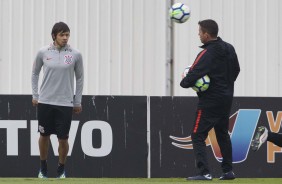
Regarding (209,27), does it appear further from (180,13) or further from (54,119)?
(54,119)

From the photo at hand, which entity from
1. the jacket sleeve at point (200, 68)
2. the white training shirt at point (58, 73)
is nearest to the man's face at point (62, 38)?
the white training shirt at point (58, 73)

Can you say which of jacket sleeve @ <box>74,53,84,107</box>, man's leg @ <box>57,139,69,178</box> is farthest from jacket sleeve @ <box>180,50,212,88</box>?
man's leg @ <box>57,139,69,178</box>

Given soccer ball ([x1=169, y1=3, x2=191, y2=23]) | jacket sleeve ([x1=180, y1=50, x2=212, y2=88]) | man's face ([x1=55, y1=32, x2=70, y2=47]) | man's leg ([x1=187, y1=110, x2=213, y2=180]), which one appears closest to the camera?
jacket sleeve ([x1=180, y1=50, x2=212, y2=88])

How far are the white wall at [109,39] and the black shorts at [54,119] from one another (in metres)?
5.68

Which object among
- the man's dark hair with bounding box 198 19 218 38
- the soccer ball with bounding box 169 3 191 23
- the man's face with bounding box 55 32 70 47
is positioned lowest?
the man's face with bounding box 55 32 70 47

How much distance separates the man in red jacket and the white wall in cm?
669

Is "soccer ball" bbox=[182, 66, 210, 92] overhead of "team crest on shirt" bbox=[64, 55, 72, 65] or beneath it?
beneath

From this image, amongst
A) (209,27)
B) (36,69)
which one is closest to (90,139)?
(36,69)

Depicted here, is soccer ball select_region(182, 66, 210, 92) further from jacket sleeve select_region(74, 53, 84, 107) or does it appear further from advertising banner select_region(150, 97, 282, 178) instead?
advertising banner select_region(150, 97, 282, 178)

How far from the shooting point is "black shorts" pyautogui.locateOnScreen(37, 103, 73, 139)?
11273 millimetres

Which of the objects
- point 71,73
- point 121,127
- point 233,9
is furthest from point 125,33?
point 71,73

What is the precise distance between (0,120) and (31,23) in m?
4.39

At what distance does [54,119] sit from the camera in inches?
448

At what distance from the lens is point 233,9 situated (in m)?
17.5
